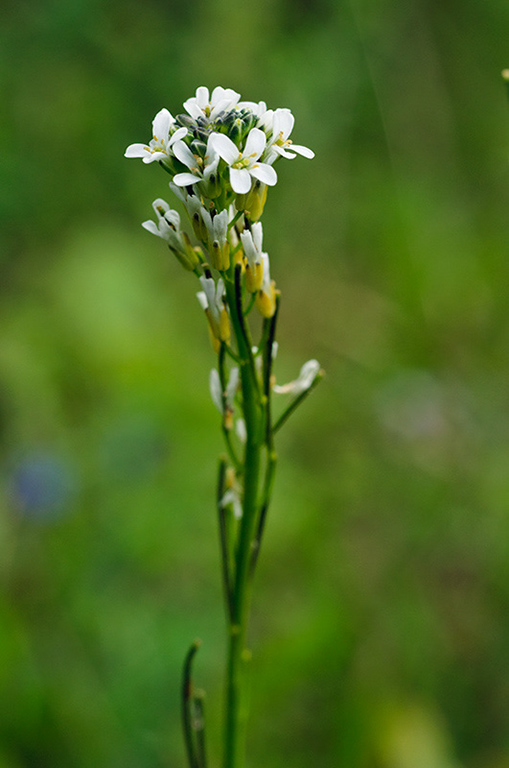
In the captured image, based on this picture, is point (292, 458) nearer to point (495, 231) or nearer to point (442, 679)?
point (442, 679)

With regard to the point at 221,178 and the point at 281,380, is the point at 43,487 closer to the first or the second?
the point at 281,380

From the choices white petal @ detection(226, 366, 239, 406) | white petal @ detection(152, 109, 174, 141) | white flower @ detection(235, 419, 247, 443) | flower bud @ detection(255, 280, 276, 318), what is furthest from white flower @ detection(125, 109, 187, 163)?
white flower @ detection(235, 419, 247, 443)

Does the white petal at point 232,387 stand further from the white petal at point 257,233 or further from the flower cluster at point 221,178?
the white petal at point 257,233

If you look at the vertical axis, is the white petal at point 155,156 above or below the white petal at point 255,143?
above

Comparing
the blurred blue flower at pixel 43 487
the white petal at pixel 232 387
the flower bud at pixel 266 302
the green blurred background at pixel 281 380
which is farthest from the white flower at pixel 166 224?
the blurred blue flower at pixel 43 487

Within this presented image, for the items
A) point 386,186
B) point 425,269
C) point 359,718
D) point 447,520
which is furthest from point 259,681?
point 386,186

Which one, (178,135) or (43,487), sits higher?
(178,135)

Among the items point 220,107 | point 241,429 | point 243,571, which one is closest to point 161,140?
point 220,107
